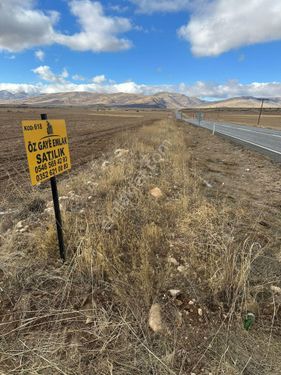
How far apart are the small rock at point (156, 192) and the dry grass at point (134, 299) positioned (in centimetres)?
106

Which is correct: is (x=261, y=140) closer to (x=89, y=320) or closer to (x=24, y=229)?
(x=24, y=229)

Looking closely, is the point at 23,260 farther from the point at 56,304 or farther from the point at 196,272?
the point at 196,272

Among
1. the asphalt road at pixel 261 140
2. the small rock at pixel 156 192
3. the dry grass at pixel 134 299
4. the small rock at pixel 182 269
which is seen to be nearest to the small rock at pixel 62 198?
the dry grass at pixel 134 299

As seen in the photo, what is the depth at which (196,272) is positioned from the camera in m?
3.23

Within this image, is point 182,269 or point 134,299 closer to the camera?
point 134,299

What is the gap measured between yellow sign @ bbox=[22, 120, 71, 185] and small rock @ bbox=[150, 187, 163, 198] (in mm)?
2609

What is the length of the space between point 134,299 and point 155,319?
0.32 metres

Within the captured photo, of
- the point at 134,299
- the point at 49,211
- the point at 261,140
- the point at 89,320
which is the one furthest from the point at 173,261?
the point at 261,140

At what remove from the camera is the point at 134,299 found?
274 cm

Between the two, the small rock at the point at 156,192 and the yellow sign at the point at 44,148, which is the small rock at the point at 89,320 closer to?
the yellow sign at the point at 44,148

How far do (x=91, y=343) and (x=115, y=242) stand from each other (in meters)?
1.57

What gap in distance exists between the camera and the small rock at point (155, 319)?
244 cm

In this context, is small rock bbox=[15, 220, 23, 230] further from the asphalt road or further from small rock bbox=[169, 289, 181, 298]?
the asphalt road

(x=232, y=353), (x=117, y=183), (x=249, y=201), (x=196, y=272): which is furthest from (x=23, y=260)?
(x=249, y=201)
